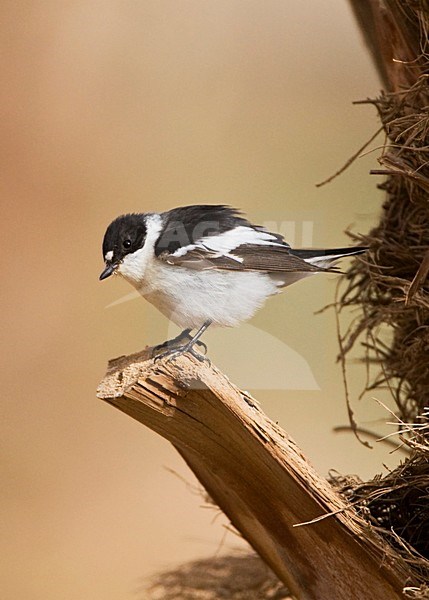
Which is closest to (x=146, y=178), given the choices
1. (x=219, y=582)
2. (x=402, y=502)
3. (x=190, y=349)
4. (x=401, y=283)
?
(x=190, y=349)

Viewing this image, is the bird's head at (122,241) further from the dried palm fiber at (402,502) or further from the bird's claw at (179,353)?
the dried palm fiber at (402,502)

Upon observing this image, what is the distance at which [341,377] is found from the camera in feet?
3.69

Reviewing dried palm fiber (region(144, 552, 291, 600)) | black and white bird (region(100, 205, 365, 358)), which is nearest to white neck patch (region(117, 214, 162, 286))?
black and white bird (region(100, 205, 365, 358))

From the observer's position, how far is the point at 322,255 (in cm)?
89

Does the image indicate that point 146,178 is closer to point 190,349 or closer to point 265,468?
point 190,349

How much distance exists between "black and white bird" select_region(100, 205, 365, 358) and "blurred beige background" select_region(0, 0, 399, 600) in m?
0.03

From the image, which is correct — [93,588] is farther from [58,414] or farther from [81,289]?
[81,289]

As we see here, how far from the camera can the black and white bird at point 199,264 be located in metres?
0.86

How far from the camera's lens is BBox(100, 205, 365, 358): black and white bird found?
0.86 m

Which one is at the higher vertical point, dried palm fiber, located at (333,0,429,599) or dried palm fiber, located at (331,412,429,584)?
dried palm fiber, located at (333,0,429,599)

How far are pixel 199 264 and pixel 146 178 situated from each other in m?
0.14

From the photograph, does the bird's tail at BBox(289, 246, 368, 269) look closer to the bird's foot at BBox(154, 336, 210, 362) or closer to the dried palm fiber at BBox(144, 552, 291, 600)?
the bird's foot at BBox(154, 336, 210, 362)

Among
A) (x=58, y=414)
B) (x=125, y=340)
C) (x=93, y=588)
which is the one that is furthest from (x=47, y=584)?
(x=125, y=340)

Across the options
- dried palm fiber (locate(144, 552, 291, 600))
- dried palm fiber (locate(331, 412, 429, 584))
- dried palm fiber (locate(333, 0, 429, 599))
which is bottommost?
dried palm fiber (locate(144, 552, 291, 600))
